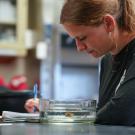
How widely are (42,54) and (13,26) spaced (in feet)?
1.12

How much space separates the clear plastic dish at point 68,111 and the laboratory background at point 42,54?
1903mm

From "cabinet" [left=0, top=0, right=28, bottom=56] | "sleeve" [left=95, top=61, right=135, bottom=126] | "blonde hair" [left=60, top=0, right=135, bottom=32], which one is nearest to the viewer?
"sleeve" [left=95, top=61, right=135, bottom=126]

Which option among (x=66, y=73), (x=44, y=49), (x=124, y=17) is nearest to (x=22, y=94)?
(x=124, y=17)

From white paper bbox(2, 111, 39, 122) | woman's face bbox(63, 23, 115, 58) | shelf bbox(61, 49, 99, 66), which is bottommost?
white paper bbox(2, 111, 39, 122)

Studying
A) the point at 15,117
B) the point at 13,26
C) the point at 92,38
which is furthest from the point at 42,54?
the point at 15,117

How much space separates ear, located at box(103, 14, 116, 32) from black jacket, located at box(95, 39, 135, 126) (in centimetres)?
8

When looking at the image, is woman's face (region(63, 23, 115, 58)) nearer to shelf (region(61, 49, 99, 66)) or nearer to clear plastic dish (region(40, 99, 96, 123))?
clear plastic dish (region(40, 99, 96, 123))

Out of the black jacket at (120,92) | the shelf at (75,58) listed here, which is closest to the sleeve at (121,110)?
the black jacket at (120,92)

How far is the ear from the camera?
1.25 m

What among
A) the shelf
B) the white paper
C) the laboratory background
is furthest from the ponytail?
the shelf

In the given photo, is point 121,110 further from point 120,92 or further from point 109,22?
point 109,22

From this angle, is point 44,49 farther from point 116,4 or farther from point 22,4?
point 116,4

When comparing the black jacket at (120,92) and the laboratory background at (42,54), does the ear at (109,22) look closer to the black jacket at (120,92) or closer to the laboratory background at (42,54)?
the black jacket at (120,92)

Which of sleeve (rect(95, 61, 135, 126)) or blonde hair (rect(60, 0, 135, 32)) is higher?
blonde hair (rect(60, 0, 135, 32))
